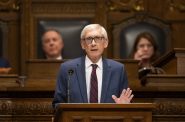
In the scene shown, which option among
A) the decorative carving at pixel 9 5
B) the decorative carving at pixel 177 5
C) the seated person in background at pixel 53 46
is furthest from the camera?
the decorative carving at pixel 177 5

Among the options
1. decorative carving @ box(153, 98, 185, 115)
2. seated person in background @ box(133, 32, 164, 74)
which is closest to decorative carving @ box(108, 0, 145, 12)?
seated person in background @ box(133, 32, 164, 74)

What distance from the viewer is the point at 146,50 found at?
25.3 feet

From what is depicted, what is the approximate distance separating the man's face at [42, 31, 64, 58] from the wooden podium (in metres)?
2.85

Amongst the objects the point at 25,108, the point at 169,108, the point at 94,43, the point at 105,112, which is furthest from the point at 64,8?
the point at 105,112

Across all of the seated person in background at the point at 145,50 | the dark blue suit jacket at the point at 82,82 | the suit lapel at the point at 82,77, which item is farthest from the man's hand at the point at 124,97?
the seated person in background at the point at 145,50

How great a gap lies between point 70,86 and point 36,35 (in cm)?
373

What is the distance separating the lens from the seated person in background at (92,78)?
520cm

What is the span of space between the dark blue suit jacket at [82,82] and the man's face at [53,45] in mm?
2224

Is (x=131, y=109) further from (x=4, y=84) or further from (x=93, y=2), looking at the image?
(x=93, y=2)

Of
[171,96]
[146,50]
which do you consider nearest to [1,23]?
[146,50]

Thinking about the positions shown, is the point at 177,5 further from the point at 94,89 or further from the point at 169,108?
the point at 94,89

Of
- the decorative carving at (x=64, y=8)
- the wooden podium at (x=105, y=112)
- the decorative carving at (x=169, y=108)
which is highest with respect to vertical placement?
the decorative carving at (x=64, y=8)

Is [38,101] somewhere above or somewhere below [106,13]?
below

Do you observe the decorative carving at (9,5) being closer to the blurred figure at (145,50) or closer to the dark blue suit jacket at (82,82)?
the blurred figure at (145,50)
